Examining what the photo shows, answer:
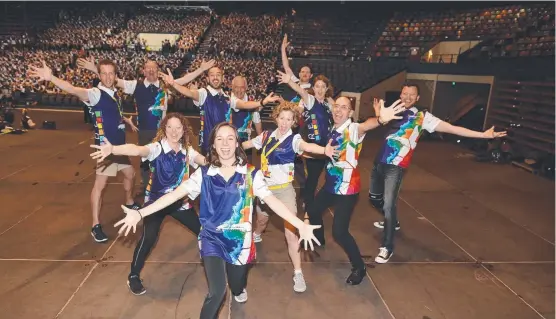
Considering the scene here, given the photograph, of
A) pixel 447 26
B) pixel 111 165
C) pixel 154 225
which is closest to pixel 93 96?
pixel 111 165

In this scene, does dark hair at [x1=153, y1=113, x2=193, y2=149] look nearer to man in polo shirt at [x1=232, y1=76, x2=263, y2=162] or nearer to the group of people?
the group of people

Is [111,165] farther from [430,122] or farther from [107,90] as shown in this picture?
[430,122]

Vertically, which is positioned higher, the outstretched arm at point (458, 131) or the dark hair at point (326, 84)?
the dark hair at point (326, 84)

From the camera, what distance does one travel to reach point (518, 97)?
11836mm

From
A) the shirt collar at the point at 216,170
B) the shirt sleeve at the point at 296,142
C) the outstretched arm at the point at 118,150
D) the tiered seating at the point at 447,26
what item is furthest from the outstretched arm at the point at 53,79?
the tiered seating at the point at 447,26

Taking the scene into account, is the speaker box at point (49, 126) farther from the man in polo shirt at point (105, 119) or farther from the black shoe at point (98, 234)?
the black shoe at point (98, 234)

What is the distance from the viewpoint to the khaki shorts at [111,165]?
4531mm

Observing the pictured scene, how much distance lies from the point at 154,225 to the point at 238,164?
1196 millimetres

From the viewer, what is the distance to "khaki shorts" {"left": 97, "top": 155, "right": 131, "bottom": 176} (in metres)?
4.53

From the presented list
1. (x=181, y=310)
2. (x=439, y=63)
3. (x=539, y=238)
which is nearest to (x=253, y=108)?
(x=181, y=310)

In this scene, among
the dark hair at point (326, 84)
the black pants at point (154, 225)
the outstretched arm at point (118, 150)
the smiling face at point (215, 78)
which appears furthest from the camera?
the smiling face at point (215, 78)

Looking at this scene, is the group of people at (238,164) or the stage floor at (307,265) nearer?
the group of people at (238,164)

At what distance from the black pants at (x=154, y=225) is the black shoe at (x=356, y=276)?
1566mm

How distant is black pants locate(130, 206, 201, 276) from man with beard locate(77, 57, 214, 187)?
6.43ft
